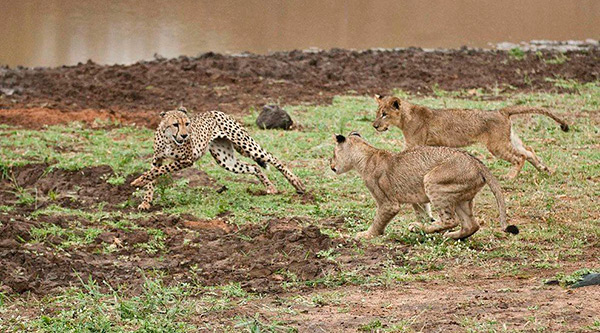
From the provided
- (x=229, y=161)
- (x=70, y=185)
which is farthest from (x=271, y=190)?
(x=70, y=185)

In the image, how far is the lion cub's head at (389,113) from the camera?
11.0 metres

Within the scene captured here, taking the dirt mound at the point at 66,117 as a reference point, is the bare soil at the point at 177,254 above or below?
below

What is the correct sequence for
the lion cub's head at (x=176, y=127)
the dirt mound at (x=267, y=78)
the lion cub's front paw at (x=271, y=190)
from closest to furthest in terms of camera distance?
the lion cub's head at (x=176, y=127), the lion cub's front paw at (x=271, y=190), the dirt mound at (x=267, y=78)

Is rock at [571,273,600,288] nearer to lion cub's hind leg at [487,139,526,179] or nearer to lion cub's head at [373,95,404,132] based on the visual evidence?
lion cub's hind leg at [487,139,526,179]

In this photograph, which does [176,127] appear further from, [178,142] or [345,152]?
[345,152]

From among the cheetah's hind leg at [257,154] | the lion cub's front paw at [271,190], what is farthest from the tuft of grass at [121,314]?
the cheetah's hind leg at [257,154]

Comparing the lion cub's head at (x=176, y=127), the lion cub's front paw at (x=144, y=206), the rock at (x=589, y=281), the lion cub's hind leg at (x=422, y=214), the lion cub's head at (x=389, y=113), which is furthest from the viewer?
the lion cub's head at (x=389, y=113)

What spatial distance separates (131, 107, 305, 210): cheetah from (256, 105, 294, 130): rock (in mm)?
2693

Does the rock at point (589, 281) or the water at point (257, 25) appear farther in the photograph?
the water at point (257, 25)

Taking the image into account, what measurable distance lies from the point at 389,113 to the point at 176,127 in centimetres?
258

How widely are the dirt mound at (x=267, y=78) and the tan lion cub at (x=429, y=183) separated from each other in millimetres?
6774

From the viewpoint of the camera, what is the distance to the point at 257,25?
2658cm

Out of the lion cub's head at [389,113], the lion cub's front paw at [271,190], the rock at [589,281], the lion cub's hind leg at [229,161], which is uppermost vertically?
the lion cub's head at [389,113]

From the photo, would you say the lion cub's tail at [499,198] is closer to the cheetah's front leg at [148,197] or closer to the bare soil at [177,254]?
the bare soil at [177,254]
